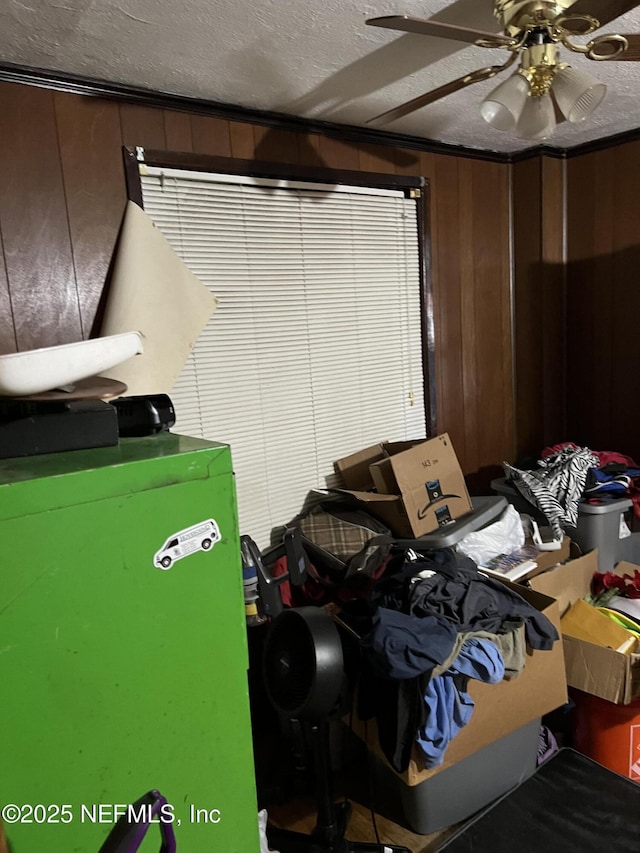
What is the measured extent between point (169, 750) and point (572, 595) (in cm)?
180

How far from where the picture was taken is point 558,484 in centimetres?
261

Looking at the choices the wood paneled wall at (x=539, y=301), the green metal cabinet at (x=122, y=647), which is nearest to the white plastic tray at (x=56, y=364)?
the green metal cabinet at (x=122, y=647)

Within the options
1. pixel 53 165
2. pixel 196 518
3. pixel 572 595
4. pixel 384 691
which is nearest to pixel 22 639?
pixel 196 518

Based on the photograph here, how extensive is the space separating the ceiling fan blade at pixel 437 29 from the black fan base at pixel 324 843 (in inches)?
79.1

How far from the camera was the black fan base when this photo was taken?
167cm

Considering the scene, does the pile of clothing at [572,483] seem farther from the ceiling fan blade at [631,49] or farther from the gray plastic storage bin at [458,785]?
the ceiling fan blade at [631,49]

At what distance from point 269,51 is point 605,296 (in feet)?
7.10

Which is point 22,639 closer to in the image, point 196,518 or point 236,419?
point 196,518

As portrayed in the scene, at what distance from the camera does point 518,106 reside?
4.93 ft

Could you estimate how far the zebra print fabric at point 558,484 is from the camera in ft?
8.34

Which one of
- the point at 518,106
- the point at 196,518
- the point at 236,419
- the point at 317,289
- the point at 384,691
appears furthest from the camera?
the point at 317,289

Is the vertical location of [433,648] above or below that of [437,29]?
below

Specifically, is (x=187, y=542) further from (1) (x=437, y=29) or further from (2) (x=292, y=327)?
(2) (x=292, y=327)

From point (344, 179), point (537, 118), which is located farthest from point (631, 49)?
point (344, 179)
